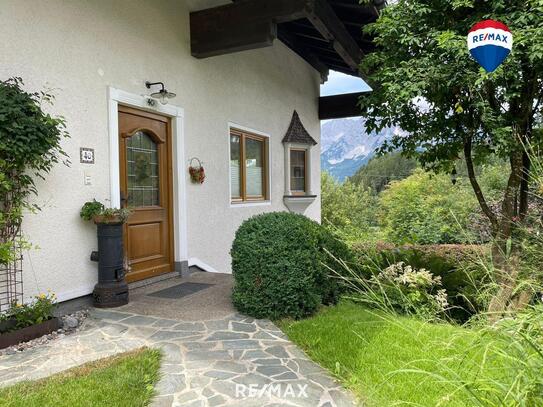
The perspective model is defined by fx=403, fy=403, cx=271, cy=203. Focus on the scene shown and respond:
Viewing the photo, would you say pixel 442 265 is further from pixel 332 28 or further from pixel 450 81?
pixel 332 28

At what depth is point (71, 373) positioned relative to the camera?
248 centimetres

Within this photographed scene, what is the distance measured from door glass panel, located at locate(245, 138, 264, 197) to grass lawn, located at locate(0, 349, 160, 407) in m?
4.90

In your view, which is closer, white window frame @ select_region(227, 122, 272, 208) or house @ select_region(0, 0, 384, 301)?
house @ select_region(0, 0, 384, 301)

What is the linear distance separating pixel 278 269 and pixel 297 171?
5.48 metres

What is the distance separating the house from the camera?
3.69m

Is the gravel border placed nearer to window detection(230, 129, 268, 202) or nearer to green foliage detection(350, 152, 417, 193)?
window detection(230, 129, 268, 202)

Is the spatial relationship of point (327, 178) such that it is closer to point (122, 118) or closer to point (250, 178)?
point (250, 178)

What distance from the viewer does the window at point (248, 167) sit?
22.2ft

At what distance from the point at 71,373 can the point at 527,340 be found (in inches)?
96.3

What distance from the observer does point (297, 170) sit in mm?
8961

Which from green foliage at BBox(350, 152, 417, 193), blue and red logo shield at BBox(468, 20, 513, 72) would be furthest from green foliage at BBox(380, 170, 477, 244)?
green foliage at BBox(350, 152, 417, 193)

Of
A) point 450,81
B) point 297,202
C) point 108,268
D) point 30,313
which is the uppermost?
point 450,81

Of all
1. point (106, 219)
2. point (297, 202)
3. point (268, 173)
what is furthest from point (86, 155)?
point (297, 202)

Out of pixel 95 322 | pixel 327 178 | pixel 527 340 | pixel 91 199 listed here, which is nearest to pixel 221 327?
pixel 95 322
